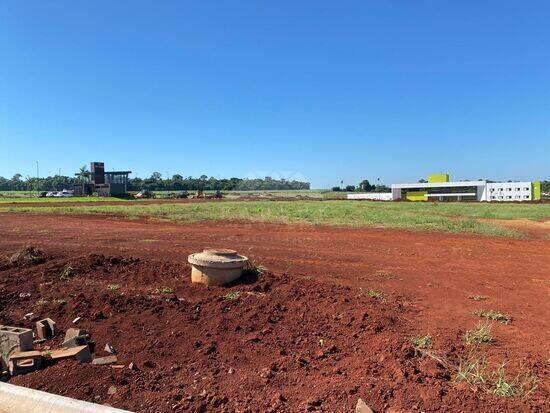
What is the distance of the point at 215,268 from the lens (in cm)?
771

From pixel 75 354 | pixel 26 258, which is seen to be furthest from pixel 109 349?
pixel 26 258

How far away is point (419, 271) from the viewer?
10.4 metres

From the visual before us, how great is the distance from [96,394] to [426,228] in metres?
20.4

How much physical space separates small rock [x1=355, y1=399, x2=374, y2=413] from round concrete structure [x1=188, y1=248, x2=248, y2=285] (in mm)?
4322

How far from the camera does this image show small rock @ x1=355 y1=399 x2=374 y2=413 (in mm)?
3582

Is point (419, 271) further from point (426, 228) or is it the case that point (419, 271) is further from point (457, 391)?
point (426, 228)

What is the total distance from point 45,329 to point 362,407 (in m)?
4.04

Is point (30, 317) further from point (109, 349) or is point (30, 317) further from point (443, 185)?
point (443, 185)

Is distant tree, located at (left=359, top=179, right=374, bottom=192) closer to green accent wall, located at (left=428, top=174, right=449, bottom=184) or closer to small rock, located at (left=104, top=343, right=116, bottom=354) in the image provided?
green accent wall, located at (left=428, top=174, right=449, bottom=184)

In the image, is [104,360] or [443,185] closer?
[104,360]

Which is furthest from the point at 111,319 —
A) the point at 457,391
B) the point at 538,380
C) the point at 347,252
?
the point at 347,252

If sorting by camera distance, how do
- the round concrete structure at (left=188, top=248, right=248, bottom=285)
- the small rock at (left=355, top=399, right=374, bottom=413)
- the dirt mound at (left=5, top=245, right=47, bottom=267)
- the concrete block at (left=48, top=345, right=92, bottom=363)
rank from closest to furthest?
the small rock at (left=355, top=399, right=374, bottom=413)
the concrete block at (left=48, top=345, right=92, bottom=363)
the round concrete structure at (left=188, top=248, right=248, bottom=285)
the dirt mound at (left=5, top=245, right=47, bottom=267)

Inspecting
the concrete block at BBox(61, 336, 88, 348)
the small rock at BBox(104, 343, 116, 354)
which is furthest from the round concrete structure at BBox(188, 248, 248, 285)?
the concrete block at BBox(61, 336, 88, 348)

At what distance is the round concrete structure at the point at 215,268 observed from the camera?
772 cm
